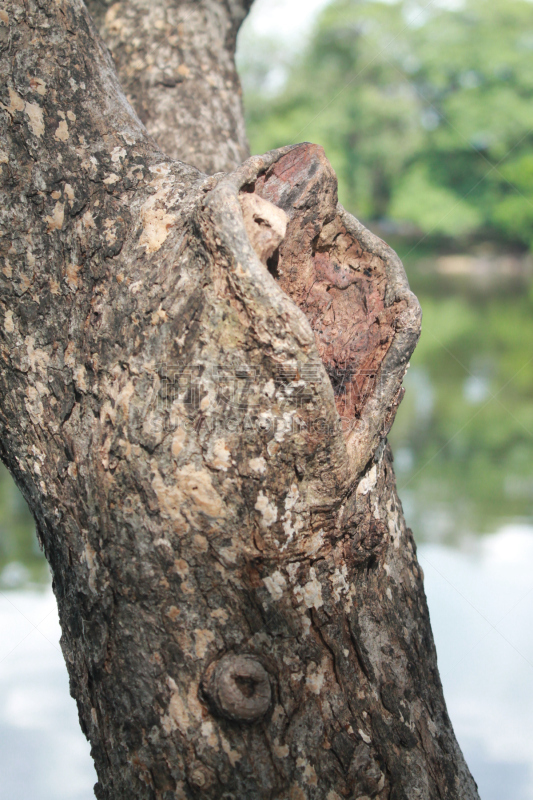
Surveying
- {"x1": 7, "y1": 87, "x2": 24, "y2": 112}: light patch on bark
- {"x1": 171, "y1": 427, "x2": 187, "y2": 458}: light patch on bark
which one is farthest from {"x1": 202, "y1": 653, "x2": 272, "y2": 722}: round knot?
{"x1": 7, "y1": 87, "x2": 24, "y2": 112}: light patch on bark

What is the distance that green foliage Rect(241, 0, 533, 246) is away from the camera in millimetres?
25125

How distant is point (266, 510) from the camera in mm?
1149

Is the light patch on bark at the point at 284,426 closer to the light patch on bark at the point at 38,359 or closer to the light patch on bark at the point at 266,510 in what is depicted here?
the light patch on bark at the point at 266,510

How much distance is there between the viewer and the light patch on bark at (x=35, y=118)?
1.28 meters

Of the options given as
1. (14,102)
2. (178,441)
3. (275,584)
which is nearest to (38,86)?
(14,102)

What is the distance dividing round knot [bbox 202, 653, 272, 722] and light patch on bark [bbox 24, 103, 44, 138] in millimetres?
1017

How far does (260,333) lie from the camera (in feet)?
3.67

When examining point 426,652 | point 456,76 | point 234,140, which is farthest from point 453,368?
point 456,76

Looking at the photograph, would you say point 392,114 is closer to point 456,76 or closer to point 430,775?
point 456,76

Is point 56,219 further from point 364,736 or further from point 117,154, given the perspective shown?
point 364,736

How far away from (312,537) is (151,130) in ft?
5.44

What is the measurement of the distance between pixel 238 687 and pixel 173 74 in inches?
78.7

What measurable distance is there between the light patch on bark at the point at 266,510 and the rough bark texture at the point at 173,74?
1477 millimetres

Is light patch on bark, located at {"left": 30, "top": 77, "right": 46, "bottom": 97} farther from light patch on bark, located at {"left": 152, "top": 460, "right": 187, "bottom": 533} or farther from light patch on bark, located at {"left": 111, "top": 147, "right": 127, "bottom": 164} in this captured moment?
light patch on bark, located at {"left": 152, "top": 460, "right": 187, "bottom": 533}
